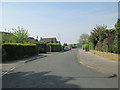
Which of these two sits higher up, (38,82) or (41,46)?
(41,46)

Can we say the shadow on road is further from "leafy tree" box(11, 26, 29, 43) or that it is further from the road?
"leafy tree" box(11, 26, 29, 43)

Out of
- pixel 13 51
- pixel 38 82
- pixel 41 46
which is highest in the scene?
pixel 41 46

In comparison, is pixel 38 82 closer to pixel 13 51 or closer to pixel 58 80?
pixel 58 80

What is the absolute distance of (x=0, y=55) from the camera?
50.6ft

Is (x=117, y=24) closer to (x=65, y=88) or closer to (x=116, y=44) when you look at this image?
(x=116, y=44)

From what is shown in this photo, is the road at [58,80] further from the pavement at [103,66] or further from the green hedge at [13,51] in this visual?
the green hedge at [13,51]

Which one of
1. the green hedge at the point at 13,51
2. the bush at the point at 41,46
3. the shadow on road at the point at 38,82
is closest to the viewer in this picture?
the shadow on road at the point at 38,82

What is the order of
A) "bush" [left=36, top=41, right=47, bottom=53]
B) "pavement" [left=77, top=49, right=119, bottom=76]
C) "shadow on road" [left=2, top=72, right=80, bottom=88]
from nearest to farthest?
1. "shadow on road" [left=2, top=72, right=80, bottom=88]
2. "pavement" [left=77, top=49, right=119, bottom=76]
3. "bush" [left=36, top=41, right=47, bottom=53]

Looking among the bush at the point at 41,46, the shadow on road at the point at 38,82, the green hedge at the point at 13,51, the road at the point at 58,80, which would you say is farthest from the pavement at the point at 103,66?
the bush at the point at 41,46

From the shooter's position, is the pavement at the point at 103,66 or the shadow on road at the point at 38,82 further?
the pavement at the point at 103,66

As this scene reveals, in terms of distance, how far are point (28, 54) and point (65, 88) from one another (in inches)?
726

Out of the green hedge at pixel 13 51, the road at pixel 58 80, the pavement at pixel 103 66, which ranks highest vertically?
the green hedge at pixel 13 51

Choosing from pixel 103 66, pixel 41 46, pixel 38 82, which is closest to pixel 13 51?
pixel 103 66

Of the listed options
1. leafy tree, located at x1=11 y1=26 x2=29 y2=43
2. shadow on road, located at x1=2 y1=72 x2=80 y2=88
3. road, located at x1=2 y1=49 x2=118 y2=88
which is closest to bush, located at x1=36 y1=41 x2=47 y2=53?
leafy tree, located at x1=11 y1=26 x2=29 y2=43
